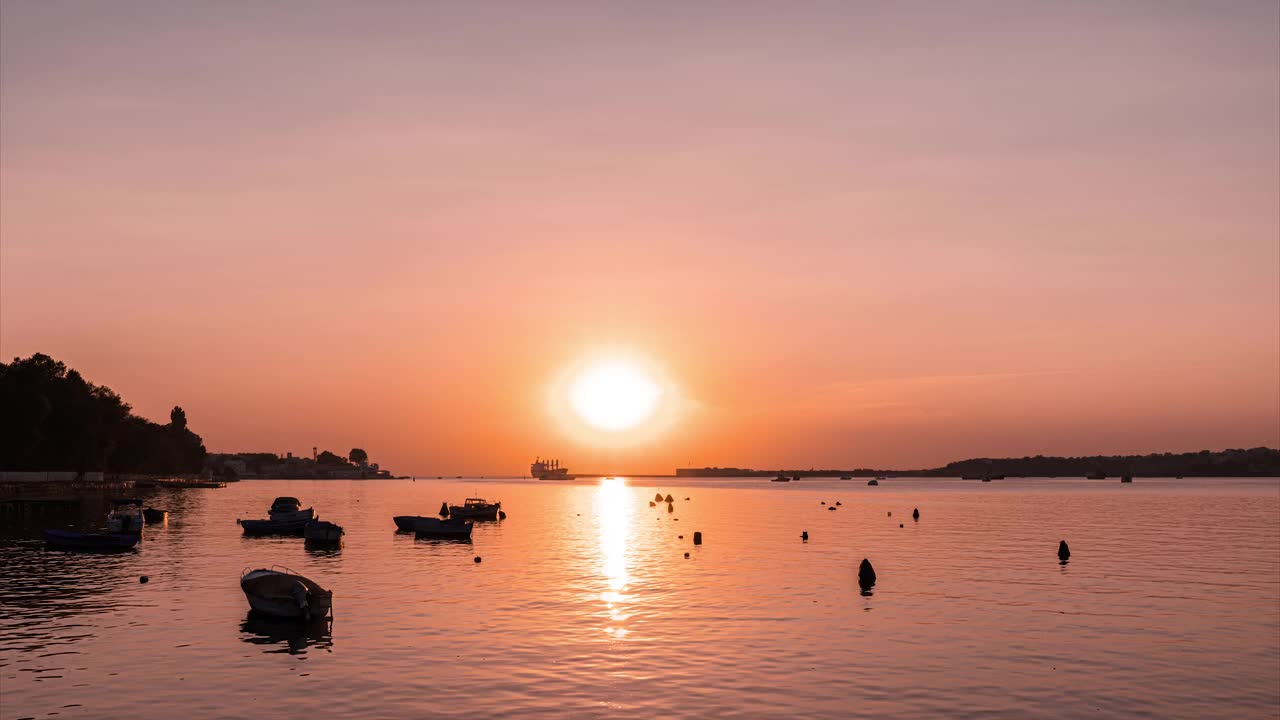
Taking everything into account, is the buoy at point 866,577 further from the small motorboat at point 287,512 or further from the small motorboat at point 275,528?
the small motorboat at point 287,512

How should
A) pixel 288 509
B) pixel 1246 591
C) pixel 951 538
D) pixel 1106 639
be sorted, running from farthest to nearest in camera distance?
pixel 288 509
pixel 951 538
pixel 1246 591
pixel 1106 639

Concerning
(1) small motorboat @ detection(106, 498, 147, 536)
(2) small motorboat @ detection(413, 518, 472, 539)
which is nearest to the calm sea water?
(1) small motorboat @ detection(106, 498, 147, 536)

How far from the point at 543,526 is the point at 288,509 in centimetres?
3499

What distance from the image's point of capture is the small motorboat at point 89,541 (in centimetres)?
8550

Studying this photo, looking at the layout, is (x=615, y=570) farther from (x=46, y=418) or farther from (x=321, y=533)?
(x=46, y=418)

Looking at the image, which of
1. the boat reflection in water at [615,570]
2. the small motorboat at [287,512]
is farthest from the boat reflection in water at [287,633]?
the small motorboat at [287,512]

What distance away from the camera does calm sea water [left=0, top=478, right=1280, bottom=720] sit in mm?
35281

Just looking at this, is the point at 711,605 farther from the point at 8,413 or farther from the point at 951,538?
the point at 8,413

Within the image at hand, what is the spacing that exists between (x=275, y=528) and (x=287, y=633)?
229 feet

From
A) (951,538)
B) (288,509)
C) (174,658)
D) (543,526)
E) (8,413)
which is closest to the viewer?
(174,658)

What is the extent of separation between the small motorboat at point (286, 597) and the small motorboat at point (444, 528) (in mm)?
56142

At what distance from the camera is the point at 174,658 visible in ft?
137

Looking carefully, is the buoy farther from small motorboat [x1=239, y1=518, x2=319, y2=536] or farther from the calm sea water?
small motorboat [x1=239, y1=518, x2=319, y2=536]

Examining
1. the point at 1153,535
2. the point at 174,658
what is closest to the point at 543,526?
the point at 1153,535
